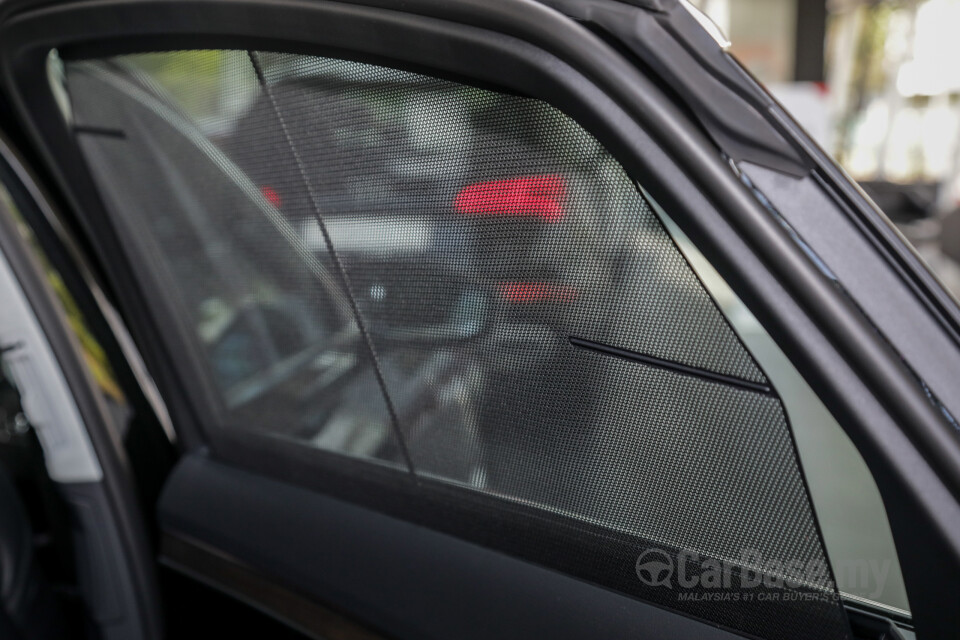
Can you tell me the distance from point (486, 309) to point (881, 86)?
10.6 m

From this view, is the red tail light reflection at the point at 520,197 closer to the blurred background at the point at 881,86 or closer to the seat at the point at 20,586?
the seat at the point at 20,586

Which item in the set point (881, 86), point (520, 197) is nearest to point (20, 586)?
point (520, 197)

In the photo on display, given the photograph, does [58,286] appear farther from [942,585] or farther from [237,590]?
[942,585]

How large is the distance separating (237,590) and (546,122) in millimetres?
975

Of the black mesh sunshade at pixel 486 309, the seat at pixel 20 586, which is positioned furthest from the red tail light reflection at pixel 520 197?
the seat at pixel 20 586

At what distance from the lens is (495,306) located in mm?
910

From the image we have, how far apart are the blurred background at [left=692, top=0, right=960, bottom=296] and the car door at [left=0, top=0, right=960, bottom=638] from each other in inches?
188

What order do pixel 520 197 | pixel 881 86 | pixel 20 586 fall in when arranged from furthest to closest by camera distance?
pixel 881 86, pixel 20 586, pixel 520 197

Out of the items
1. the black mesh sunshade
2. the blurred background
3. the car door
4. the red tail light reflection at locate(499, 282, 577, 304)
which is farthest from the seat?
the blurred background

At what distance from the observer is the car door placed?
692 mm

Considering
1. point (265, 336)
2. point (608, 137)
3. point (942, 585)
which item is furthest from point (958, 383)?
point (265, 336)

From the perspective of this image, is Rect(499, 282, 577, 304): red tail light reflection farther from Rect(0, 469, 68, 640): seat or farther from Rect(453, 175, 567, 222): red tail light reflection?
Rect(0, 469, 68, 640): seat

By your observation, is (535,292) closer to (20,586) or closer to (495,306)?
(495,306)

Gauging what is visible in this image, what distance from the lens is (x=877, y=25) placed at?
9586mm
